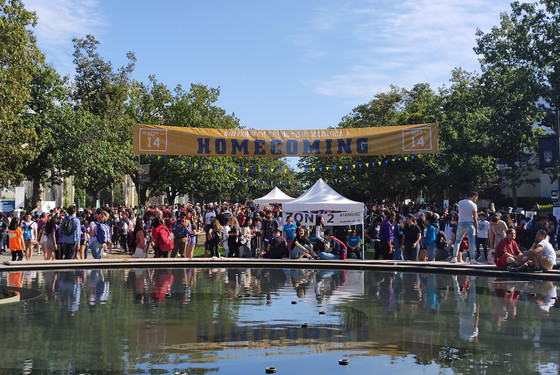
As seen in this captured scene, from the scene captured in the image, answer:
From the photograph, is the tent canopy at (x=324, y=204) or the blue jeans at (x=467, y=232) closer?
the blue jeans at (x=467, y=232)

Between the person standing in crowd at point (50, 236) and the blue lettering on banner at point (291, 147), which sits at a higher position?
the blue lettering on banner at point (291, 147)

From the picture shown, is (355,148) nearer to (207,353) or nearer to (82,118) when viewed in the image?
(207,353)

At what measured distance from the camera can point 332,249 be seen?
20953 mm

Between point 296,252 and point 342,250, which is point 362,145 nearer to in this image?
point 342,250

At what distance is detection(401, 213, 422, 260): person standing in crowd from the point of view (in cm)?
1927

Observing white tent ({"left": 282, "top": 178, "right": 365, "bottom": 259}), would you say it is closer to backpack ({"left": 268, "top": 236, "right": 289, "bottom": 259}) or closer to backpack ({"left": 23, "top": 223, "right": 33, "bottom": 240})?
backpack ({"left": 268, "top": 236, "right": 289, "bottom": 259})

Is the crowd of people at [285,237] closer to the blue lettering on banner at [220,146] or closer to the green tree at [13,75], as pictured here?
the blue lettering on banner at [220,146]

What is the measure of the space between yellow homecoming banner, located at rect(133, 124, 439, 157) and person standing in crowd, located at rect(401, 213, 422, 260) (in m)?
4.83

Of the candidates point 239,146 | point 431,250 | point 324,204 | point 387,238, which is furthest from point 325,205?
point 239,146

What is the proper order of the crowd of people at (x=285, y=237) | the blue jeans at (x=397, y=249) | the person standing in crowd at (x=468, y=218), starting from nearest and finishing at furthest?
the person standing in crowd at (x=468, y=218)
the crowd of people at (x=285, y=237)
the blue jeans at (x=397, y=249)

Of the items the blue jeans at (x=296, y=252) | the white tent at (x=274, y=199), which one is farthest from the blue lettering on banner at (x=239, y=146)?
the white tent at (x=274, y=199)

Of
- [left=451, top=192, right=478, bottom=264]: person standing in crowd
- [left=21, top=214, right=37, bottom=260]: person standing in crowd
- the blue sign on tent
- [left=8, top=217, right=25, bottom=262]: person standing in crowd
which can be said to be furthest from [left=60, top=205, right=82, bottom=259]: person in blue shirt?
the blue sign on tent

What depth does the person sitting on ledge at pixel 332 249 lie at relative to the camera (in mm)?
20578

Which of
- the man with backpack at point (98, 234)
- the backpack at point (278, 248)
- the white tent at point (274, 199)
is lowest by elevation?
the backpack at point (278, 248)
